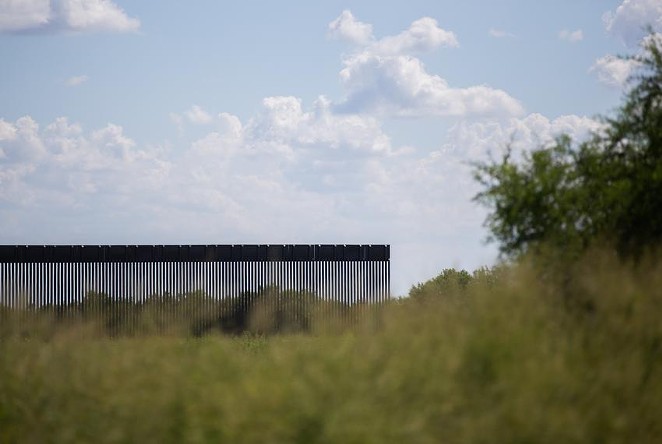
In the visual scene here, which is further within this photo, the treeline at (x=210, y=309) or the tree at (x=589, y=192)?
the treeline at (x=210, y=309)

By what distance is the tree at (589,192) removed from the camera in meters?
10.4

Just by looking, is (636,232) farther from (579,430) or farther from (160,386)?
(160,386)

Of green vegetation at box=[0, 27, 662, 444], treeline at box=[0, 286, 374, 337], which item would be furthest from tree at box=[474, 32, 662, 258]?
treeline at box=[0, 286, 374, 337]

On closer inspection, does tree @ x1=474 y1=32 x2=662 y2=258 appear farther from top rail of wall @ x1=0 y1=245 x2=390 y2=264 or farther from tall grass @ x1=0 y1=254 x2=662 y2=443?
top rail of wall @ x1=0 y1=245 x2=390 y2=264

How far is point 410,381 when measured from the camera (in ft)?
24.0

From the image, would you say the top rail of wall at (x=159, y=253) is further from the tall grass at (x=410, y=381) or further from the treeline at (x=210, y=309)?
the tall grass at (x=410, y=381)

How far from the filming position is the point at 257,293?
833 inches

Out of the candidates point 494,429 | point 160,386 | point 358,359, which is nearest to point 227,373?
point 160,386

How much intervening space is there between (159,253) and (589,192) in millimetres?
12753

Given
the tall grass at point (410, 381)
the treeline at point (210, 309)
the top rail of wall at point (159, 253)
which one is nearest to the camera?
the tall grass at point (410, 381)

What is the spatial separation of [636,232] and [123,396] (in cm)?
641

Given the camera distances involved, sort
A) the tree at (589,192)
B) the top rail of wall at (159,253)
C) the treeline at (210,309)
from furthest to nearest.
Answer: the top rail of wall at (159,253)
the treeline at (210,309)
the tree at (589,192)

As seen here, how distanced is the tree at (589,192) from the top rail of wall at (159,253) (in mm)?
10689

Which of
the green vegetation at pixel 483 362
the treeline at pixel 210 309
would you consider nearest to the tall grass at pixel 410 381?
the green vegetation at pixel 483 362
